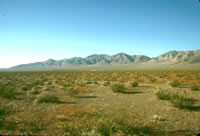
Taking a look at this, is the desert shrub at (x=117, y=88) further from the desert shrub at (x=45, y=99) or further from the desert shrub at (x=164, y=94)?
the desert shrub at (x=45, y=99)

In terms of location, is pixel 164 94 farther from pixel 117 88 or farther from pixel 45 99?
pixel 45 99

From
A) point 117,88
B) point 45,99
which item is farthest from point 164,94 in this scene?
point 45,99

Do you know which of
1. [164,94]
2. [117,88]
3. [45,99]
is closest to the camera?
[164,94]

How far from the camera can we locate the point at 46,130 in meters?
6.61

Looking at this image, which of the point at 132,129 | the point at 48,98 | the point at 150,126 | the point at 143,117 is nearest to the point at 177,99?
the point at 143,117

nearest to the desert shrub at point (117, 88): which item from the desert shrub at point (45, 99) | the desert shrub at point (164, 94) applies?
the desert shrub at point (164, 94)

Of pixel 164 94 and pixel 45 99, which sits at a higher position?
pixel 164 94

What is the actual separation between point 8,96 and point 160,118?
47.9ft

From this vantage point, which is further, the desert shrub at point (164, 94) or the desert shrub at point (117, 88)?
the desert shrub at point (117, 88)

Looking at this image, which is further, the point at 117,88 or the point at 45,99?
the point at 117,88

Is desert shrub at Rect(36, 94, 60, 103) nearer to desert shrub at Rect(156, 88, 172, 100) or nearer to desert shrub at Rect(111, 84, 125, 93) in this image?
desert shrub at Rect(111, 84, 125, 93)

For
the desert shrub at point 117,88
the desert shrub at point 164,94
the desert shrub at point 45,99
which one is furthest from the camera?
the desert shrub at point 117,88

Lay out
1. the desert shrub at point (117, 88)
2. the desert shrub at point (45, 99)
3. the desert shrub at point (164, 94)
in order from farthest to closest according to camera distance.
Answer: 1. the desert shrub at point (117, 88)
2. the desert shrub at point (45, 99)
3. the desert shrub at point (164, 94)

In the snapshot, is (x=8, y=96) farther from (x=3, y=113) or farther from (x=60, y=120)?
(x=60, y=120)
